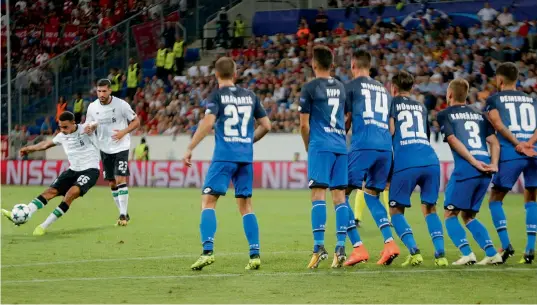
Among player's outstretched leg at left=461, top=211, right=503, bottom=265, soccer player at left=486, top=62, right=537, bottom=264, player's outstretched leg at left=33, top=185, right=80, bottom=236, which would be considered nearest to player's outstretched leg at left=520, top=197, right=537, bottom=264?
soccer player at left=486, top=62, right=537, bottom=264

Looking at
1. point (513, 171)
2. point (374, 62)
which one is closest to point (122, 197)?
point (513, 171)

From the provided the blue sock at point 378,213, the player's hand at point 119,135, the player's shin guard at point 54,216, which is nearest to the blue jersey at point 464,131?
the blue sock at point 378,213

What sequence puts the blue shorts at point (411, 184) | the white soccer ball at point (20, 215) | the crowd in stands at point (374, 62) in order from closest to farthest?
the blue shorts at point (411, 184) → the white soccer ball at point (20, 215) → the crowd in stands at point (374, 62)

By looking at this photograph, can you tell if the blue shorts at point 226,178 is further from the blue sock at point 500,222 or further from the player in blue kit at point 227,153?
the blue sock at point 500,222

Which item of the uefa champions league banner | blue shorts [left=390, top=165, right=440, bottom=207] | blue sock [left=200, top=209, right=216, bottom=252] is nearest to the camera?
blue sock [left=200, top=209, right=216, bottom=252]

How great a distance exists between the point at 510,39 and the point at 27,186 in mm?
16170

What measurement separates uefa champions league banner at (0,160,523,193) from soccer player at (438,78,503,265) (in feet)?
50.4

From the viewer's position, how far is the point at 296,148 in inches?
1223

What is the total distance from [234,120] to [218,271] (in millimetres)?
1695

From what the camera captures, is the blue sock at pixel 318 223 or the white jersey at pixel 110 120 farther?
the white jersey at pixel 110 120

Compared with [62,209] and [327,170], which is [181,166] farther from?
[327,170]

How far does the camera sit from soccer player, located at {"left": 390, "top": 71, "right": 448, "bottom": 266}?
11133 mm

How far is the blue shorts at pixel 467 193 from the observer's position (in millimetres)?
11086

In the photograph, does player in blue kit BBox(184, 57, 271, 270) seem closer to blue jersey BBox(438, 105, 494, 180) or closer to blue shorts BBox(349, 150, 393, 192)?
blue shorts BBox(349, 150, 393, 192)
